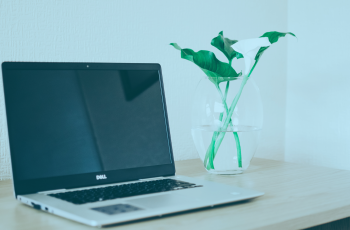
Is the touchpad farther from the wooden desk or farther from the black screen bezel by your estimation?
the black screen bezel

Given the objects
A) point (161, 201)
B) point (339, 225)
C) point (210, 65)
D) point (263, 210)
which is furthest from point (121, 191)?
point (339, 225)

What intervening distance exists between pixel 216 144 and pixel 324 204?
325 millimetres

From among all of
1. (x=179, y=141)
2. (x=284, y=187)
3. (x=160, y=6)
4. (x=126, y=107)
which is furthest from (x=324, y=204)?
(x=160, y=6)

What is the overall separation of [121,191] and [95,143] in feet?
0.48

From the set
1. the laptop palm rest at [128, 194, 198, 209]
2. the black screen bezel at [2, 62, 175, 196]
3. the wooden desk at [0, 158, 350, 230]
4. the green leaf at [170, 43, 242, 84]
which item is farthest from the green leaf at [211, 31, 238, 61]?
the laptop palm rest at [128, 194, 198, 209]

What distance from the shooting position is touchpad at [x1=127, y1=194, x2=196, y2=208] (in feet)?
1.92

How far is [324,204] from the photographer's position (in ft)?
2.13

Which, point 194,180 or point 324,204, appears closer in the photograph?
point 324,204

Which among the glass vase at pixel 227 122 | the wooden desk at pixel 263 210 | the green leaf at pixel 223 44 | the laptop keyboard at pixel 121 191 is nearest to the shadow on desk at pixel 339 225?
the wooden desk at pixel 263 210

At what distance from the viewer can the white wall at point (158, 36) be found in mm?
893

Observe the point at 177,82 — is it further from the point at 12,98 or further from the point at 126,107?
the point at 12,98

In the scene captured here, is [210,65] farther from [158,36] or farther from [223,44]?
[158,36]

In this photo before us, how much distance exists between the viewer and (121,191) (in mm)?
685

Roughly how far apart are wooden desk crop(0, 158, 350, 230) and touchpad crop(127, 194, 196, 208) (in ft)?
0.09
